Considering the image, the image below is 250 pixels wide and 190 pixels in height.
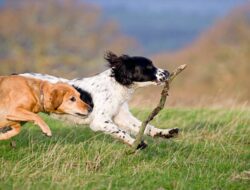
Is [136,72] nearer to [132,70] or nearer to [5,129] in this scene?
[132,70]

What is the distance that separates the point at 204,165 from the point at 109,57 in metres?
2.44

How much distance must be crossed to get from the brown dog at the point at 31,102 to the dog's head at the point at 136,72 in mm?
918

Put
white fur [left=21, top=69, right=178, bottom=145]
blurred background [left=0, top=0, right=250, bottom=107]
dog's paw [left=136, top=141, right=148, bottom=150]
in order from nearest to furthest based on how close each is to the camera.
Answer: dog's paw [left=136, top=141, right=148, bottom=150] → white fur [left=21, top=69, right=178, bottom=145] → blurred background [left=0, top=0, right=250, bottom=107]

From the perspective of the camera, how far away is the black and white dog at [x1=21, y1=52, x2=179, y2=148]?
9438 mm

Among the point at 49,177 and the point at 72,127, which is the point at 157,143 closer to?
the point at 72,127

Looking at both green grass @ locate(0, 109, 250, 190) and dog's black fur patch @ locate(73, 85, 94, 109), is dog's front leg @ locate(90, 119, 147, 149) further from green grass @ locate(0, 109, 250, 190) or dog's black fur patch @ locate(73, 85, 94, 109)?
dog's black fur patch @ locate(73, 85, 94, 109)

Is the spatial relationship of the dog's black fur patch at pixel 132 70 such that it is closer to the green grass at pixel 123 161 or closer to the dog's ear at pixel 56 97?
the green grass at pixel 123 161

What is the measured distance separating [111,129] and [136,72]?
93cm

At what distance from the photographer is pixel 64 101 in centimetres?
878

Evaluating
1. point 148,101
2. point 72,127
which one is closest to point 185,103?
point 148,101

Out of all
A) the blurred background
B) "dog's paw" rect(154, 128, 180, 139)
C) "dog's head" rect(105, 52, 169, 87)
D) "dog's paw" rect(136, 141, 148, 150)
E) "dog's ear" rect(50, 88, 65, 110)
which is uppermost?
"dog's head" rect(105, 52, 169, 87)

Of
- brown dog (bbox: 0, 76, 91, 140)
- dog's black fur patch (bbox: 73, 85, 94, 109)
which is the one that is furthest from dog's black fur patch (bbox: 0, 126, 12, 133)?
dog's black fur patch (bbox: 73, 85, 94, 109)

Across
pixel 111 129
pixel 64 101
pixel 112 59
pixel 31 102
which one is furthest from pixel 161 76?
pixel 31 102

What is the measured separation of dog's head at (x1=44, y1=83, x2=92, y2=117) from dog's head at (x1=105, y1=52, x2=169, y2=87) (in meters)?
0.85
